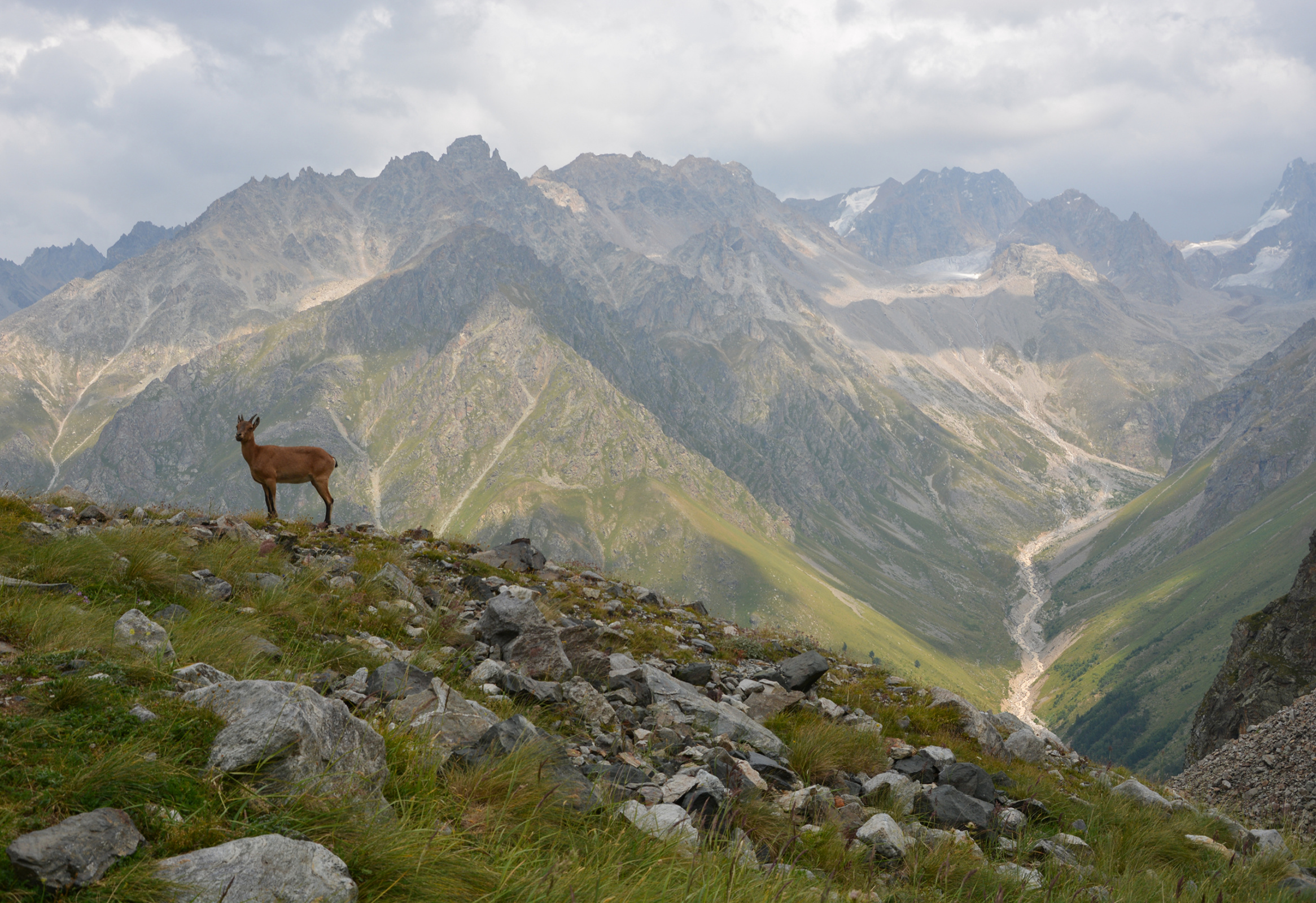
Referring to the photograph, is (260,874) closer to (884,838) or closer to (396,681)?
(396,681)

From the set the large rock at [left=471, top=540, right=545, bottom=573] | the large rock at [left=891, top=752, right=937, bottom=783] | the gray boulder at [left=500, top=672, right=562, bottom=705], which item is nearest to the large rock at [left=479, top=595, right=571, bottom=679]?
the gray boulder at [left=500, top=672, right=562, bottom=705]

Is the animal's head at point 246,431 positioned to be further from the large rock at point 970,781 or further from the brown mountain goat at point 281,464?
the large rock at point 970,781

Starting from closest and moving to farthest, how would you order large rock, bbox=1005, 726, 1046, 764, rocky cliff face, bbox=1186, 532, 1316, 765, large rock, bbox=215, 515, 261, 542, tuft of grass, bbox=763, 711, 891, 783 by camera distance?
tuft of grass, bbox=763, 711, 891, 783, large rock, bbox=1005, 726, 1046, 764, large rock, bbox=215, 515, 261, 542, rocky cliff face, bbox=1186, 532, 1316, 765

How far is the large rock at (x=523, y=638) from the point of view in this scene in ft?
35.5

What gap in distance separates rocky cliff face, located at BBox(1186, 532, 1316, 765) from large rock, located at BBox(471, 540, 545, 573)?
112 ft

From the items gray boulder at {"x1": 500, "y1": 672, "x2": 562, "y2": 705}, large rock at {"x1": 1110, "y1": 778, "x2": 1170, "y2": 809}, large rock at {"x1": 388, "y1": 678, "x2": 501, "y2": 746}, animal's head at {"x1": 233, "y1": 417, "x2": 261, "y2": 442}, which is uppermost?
animal's head at {"x1": 233, "y1": 417, "x2": 261, "y2": 442}

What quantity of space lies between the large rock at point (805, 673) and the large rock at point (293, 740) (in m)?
9.90

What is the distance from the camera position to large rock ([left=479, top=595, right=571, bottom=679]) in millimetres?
10820

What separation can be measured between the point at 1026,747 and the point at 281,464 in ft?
66.8

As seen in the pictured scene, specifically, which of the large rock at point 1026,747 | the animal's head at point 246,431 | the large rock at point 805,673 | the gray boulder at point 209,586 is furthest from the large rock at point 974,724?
the animal's head at point 246,431

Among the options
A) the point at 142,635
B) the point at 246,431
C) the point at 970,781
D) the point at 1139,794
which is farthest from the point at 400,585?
the point at 1139,794

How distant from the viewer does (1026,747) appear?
13.7 m

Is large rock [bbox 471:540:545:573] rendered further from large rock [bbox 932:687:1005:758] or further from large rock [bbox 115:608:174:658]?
large rock [bbox 115:608:174:658]

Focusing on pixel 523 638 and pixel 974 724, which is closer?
pixel 523 638
